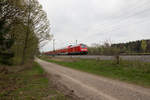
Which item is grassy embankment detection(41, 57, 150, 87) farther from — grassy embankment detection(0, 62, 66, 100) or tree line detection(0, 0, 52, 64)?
tree line detection(0, 0, 52, 64)

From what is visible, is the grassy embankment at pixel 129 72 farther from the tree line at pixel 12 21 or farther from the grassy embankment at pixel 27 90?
the tree line at pixel 12 21

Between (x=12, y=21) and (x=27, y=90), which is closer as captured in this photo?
(x=27, y=90)

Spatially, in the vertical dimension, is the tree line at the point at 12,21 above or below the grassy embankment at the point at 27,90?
above

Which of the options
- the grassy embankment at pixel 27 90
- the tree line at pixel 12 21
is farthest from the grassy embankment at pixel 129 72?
the tree line at pixel 12 21

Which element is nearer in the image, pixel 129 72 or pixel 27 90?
pixel 27 90

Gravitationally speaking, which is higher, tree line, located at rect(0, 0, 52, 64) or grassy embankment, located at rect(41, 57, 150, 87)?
tree line, located at rect(0, 0, 52, 64)

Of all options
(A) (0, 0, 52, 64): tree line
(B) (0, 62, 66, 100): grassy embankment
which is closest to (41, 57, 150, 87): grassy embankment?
(B) (0, 62, 66, 100): grassy embankment

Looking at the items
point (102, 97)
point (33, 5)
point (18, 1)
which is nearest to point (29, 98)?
point (102, 97)

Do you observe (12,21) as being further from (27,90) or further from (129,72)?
(129,72)

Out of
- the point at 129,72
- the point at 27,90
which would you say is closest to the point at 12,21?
the point at 27,90

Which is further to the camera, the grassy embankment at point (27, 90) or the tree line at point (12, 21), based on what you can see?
the tree line at point (12, 21)

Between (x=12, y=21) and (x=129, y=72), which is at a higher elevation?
(x=12, y=21)

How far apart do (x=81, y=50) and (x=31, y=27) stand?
17.9 meters

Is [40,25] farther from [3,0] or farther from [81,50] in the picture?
[81,50]
